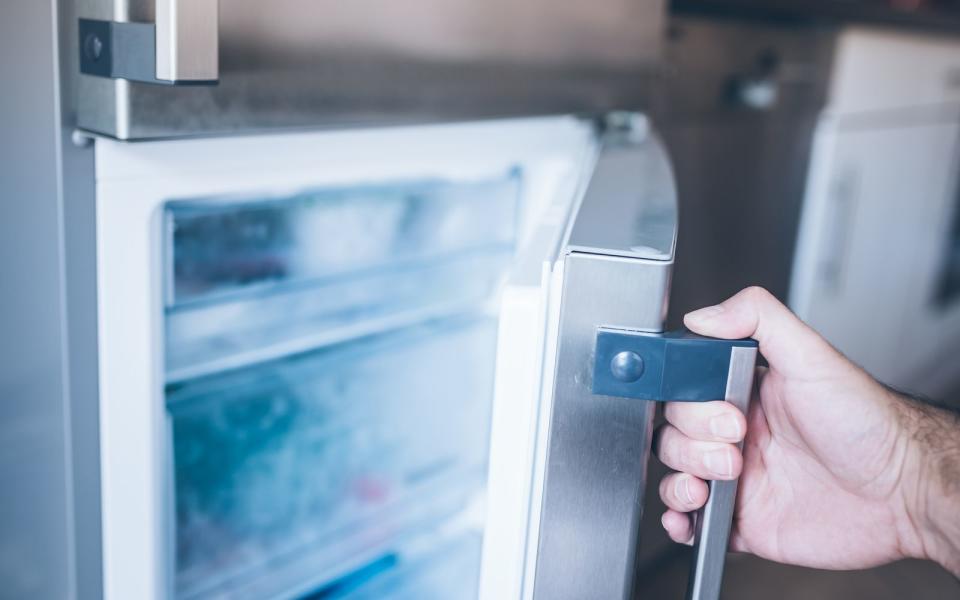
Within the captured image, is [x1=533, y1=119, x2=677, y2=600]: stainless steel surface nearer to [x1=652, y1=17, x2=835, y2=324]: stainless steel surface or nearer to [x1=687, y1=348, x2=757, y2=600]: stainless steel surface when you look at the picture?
[x1=687, y1=348, x2=757, y2=600]: stainless steel surface

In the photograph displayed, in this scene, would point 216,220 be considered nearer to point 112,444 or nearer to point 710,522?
point 112,444

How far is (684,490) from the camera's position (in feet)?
2.03

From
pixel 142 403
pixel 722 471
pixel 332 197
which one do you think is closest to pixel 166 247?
pixel 142 403

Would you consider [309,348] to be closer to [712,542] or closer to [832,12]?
[712,542]

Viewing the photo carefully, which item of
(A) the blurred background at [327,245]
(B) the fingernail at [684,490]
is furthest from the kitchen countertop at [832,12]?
(B) the fingernail at [684,490]

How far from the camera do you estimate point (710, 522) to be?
1.57 feet

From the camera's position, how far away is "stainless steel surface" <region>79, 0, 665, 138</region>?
0.57 metres

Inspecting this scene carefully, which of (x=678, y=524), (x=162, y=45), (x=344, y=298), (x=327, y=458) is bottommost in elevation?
(x=327, y=458)

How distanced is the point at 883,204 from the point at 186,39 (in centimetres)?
188

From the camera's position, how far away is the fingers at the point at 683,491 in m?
0.57

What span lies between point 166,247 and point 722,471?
450mm

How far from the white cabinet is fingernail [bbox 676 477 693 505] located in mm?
1312

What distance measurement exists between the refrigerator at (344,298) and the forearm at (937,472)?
0.28 metres

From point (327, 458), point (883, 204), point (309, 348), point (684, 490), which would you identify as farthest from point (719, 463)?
point (883, 204)
